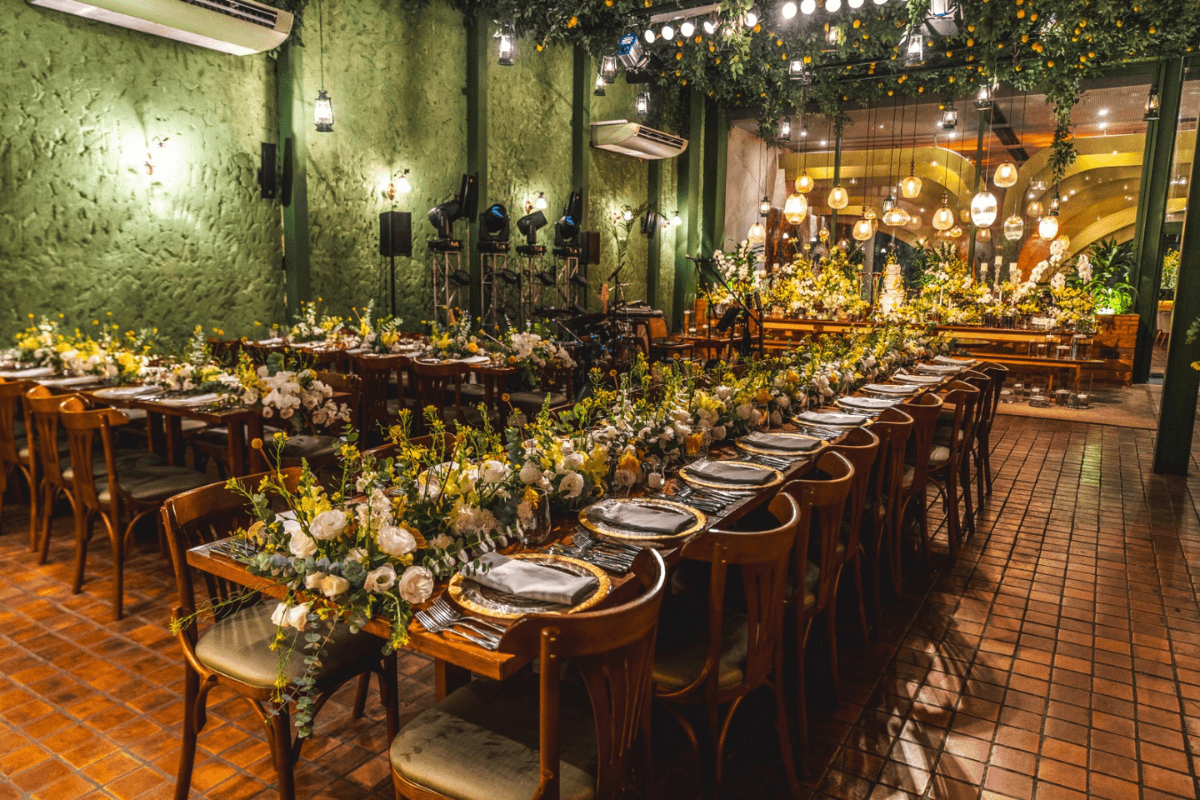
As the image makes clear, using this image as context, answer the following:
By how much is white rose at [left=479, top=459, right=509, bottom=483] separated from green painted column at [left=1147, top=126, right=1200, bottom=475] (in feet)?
20.2

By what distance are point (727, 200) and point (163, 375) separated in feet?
38.2

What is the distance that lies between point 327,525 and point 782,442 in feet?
6.96

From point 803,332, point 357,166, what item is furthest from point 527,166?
point 803,332

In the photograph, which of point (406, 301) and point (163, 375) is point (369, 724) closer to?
point (163, 375)

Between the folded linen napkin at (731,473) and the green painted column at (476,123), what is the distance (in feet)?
24.8

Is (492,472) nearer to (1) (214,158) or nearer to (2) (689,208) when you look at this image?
(1) (214,158)

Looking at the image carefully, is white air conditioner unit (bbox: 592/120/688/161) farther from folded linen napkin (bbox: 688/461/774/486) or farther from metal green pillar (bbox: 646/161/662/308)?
folded linen napkin (bbox: 688/461/774/486)

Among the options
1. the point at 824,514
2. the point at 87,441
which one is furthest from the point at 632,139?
the point at 824,514

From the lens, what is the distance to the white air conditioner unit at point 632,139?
11.5 meters

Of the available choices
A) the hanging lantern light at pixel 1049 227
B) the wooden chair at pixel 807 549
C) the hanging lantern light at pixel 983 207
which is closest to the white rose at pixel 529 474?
the wooden chair at pixel 807 549

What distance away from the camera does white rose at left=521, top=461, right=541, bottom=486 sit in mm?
2033

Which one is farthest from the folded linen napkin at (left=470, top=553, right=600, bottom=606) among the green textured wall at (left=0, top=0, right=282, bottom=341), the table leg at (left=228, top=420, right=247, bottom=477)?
the green textured wall at (left=0, top=0, right=282, bottom=341)

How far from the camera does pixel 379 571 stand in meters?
1.62

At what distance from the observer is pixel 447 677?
207 cm
